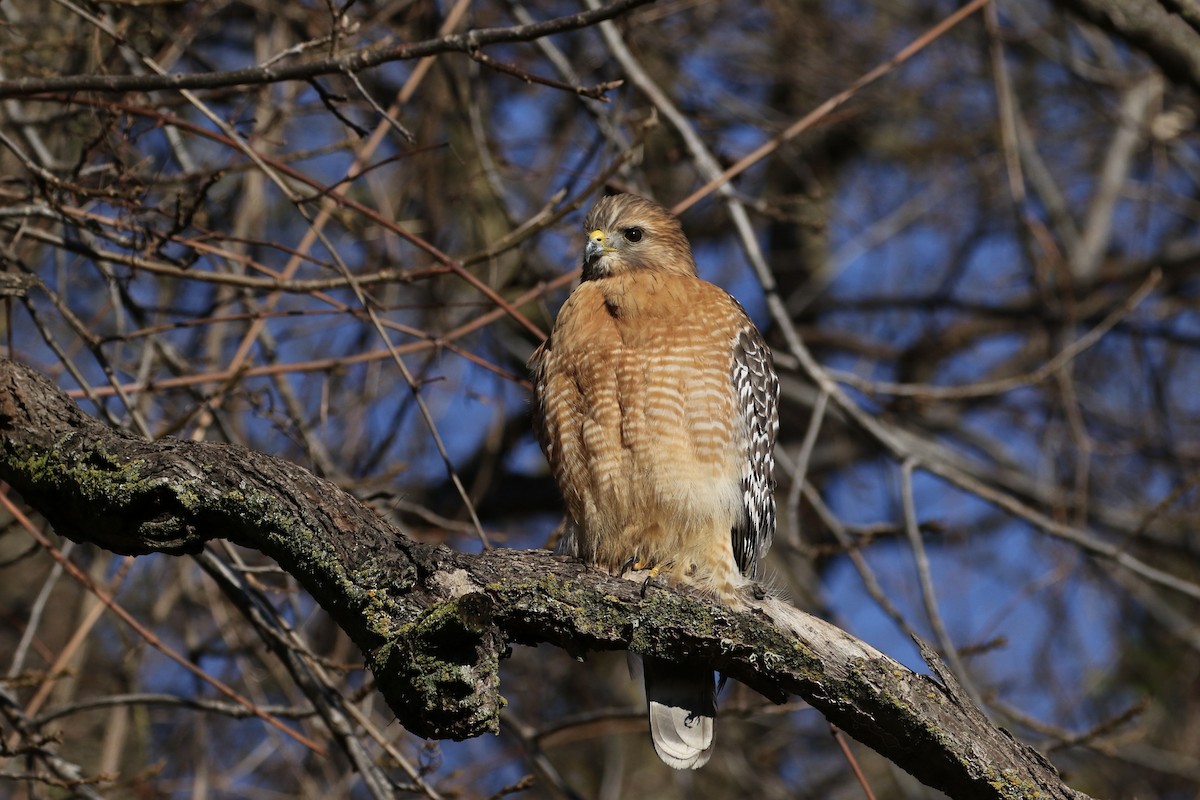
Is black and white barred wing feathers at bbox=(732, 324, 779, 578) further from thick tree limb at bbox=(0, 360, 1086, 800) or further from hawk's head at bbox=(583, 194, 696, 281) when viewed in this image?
thick tree limb at bbox=(0, 360, 1086, 800)

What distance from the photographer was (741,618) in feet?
11.6

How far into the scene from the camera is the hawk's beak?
5.36 meters

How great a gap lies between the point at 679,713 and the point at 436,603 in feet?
5.37

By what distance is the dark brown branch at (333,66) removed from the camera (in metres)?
3.23

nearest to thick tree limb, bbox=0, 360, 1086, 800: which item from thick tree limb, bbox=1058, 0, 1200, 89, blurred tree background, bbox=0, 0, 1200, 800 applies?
blurred tree background, bbox=0, 0, 1200, 800

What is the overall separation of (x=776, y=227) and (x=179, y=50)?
6.58 m

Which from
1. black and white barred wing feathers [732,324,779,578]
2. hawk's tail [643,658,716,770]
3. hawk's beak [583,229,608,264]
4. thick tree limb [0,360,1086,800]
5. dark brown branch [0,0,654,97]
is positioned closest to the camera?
thick tree limb [0,360,1086,800]

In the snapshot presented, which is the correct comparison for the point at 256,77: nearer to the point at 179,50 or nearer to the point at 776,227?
the point at 179,50

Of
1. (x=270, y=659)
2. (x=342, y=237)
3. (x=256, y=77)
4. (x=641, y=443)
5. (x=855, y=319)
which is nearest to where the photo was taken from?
(x=256, y=77)

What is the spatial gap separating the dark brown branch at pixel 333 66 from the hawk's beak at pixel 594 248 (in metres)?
2.03

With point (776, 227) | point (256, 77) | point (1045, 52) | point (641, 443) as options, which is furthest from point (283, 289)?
point (776, 227)

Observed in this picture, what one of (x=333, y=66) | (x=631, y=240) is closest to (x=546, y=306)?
(x=631, y=240)

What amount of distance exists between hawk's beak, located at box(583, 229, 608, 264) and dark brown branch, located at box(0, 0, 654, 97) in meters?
2.03

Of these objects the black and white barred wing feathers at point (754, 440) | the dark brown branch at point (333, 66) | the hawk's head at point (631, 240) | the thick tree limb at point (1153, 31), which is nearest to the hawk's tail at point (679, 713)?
the black and white barred wing feathers at point (754, 440)
